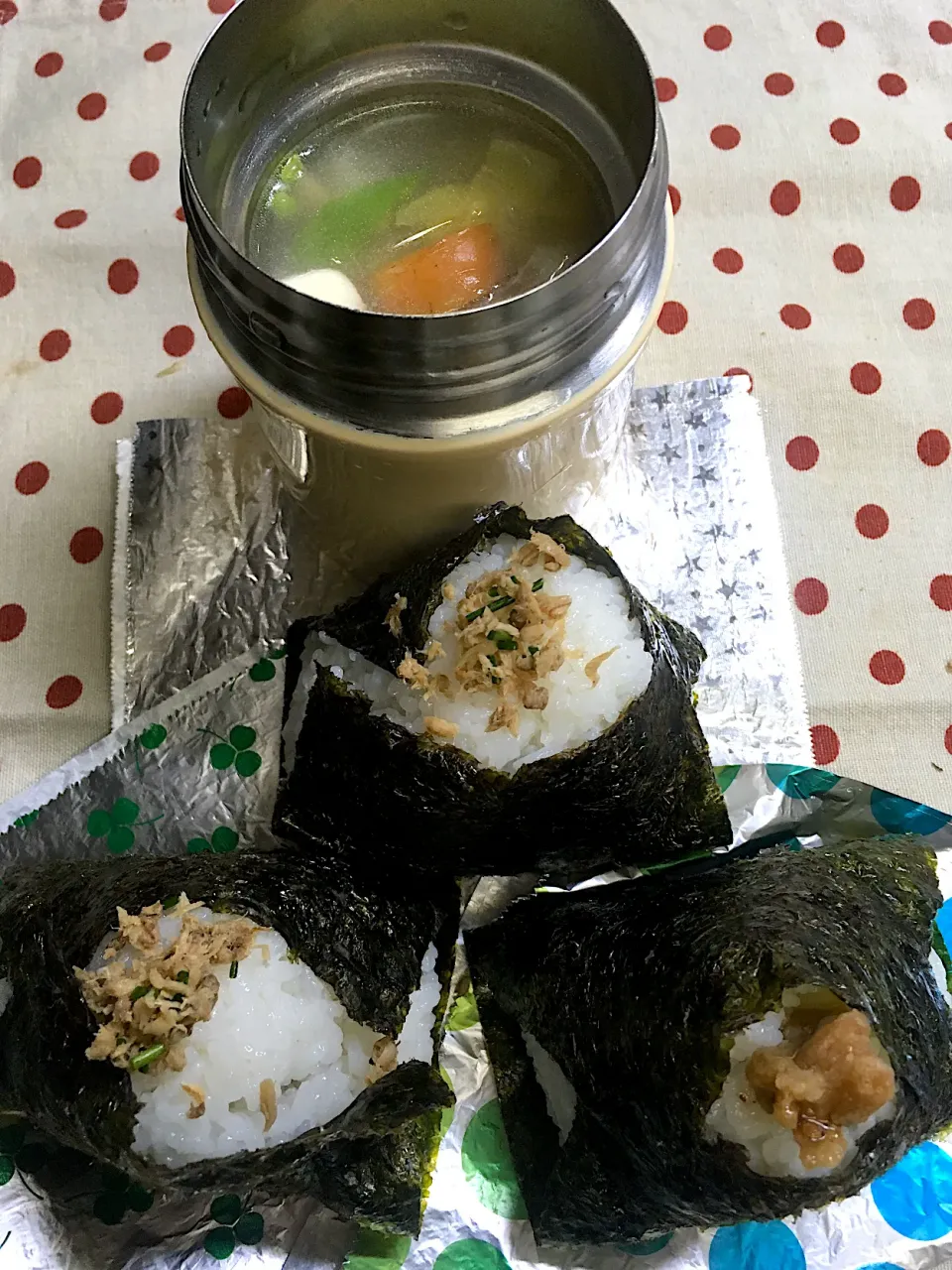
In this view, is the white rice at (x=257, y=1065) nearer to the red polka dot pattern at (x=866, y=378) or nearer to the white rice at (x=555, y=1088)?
the white rice at (x=555, y=1088)

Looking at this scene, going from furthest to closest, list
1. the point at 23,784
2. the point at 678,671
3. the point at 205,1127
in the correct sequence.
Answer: the point at 23,784 < the point at 678,671 < the point at 205,1127

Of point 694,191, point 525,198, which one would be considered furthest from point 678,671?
point 694,191

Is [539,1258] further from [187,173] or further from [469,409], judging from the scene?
[187,173]

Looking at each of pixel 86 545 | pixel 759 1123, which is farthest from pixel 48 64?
pixel 759 1123

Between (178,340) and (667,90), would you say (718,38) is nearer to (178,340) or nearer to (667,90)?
(667,90)

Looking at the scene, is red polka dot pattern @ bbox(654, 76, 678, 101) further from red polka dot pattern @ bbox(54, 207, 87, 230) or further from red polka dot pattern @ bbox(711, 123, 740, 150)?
red polka dot pattern @ bbox(54, 207, 87, 230)
